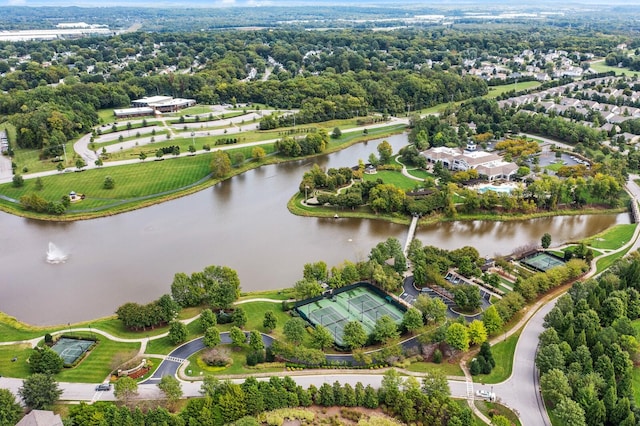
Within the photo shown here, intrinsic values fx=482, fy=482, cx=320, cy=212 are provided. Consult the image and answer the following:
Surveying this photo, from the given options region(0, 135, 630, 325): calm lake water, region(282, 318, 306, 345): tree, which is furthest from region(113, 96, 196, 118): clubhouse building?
region(282, 318, 306, 345): tree

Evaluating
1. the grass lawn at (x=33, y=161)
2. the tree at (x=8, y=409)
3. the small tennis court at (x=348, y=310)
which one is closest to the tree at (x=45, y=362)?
the tree at (x=8, y=409)

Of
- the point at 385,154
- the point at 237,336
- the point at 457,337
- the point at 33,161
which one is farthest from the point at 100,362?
the point at 33,161

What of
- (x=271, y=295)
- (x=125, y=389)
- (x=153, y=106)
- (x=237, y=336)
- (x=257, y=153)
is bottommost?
(x=271, y=295)

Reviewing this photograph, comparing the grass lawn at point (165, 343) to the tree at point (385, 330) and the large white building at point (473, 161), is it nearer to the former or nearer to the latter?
the tree at point (385, 330)

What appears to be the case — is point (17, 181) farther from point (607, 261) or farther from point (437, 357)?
point (607, 261)

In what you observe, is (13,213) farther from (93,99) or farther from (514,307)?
(514,307)
